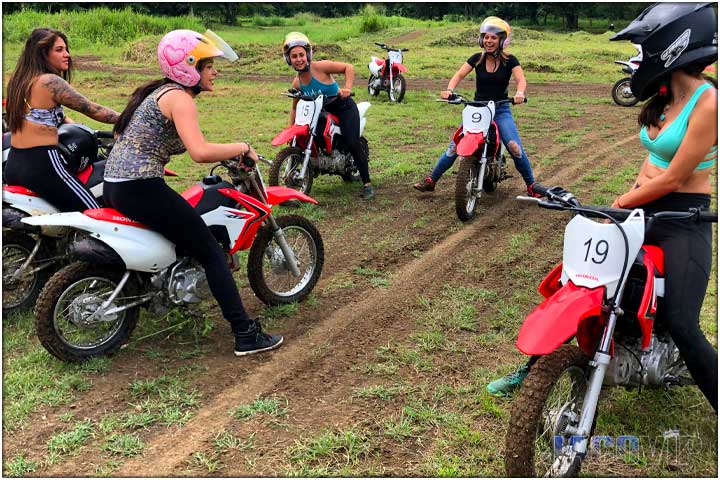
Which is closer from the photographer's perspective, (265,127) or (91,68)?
(265,127)

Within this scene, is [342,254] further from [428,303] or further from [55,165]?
[55,165]

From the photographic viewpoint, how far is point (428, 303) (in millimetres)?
5066

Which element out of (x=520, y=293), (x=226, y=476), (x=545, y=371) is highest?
(x=545, y=371)

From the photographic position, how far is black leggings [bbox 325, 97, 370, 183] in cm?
765

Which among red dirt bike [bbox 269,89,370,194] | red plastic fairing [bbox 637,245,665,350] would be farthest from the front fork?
red dirt bike [bbox 269,89,370,194]

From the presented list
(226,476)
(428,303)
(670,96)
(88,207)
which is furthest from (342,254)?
(670,96)

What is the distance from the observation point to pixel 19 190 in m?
4.54

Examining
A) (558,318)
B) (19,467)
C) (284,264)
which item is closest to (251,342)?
(284,264)

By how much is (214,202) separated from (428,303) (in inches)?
70.1

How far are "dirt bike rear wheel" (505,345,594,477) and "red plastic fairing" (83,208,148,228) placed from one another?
248 centimetres

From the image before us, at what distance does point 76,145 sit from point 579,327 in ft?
12.0

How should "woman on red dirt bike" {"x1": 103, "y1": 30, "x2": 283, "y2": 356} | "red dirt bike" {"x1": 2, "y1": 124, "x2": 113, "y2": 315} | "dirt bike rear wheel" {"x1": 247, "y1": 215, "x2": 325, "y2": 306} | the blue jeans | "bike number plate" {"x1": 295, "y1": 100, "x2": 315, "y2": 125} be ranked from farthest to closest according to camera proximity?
"bike number plate" {"x1": 295, "y1": 100, "x2": 315, "y2": 125} → the blue jeans → "dirt bike rear wheel" {"x1": 247, "y1": 215, "x2": 325, "y2": 306} → "red dirt bike" {"x1": 2, "y1": 124, "x2": 113, "y2": 315} → "woman on red dirt bike" {"x1": 103, "y1": 30, "x2": 283, "y2": 356}

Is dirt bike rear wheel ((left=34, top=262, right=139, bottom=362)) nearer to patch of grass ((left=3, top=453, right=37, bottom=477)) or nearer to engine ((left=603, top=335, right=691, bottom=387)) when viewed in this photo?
patch of grass ((left=3, top=453, right=37, bottom=477))

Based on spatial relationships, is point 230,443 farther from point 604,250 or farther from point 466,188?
point 466,188
